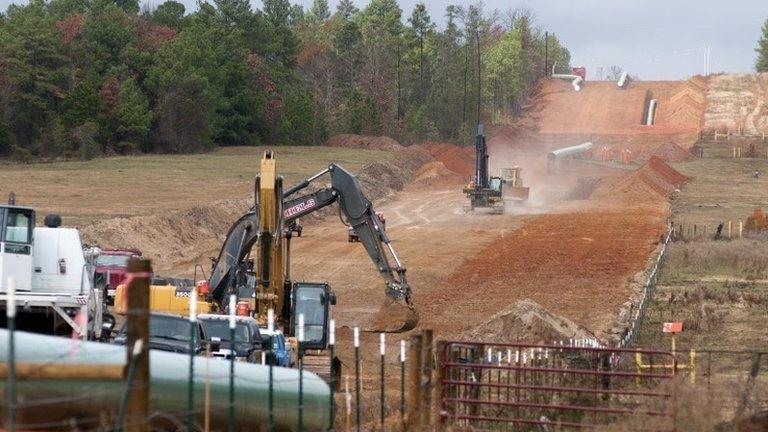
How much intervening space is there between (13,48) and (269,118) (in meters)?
27.9

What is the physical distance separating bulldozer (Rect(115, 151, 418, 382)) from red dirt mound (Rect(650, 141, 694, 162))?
3203 inches

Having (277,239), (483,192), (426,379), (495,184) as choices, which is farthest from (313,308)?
(495,184)

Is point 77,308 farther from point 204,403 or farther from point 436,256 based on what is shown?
point 436,256

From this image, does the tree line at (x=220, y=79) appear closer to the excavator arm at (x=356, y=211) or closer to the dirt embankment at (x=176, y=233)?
the dirt embankment at (x=176, y=233)

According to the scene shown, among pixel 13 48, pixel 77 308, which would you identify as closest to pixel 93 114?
pixel 13 48

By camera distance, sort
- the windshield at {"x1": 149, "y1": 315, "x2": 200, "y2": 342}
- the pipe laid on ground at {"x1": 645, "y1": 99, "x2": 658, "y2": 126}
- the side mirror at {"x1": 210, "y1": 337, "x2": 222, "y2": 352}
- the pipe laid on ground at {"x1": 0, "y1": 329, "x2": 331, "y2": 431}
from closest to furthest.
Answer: the pipe laid on ground at {"x1": 0, "y1": 329, "x2": 331, "y2": 431} < the windshield at {"x1": 149, "y1": 315, "x2": 200, "y2": 342} < the side mirror at {"x1": 210, "y1": 337, "x2": 222, "y2": 352} < the pipe laid on ground at {"x1": 645, "y1": 99, "x2": 658, "y2": 126}

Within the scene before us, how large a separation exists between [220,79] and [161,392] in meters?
99.8

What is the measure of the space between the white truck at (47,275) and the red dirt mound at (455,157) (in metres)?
78.0

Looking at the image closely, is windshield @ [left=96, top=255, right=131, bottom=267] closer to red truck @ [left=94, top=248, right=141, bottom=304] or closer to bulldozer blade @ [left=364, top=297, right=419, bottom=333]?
red truck @ [left=94, top=248, right=141, bottom=304]

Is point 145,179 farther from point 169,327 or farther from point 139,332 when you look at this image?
point 139,332

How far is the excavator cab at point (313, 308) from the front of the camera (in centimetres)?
Result: 2872

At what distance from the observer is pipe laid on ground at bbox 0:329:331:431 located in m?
13.3

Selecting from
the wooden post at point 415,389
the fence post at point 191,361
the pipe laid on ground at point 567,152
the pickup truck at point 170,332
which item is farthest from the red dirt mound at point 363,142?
the fence post at point 191,361

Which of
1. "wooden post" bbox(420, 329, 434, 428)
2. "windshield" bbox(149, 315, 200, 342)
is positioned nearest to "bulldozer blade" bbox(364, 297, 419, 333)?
"windshield" bbox(149, 315, 200, 342)
